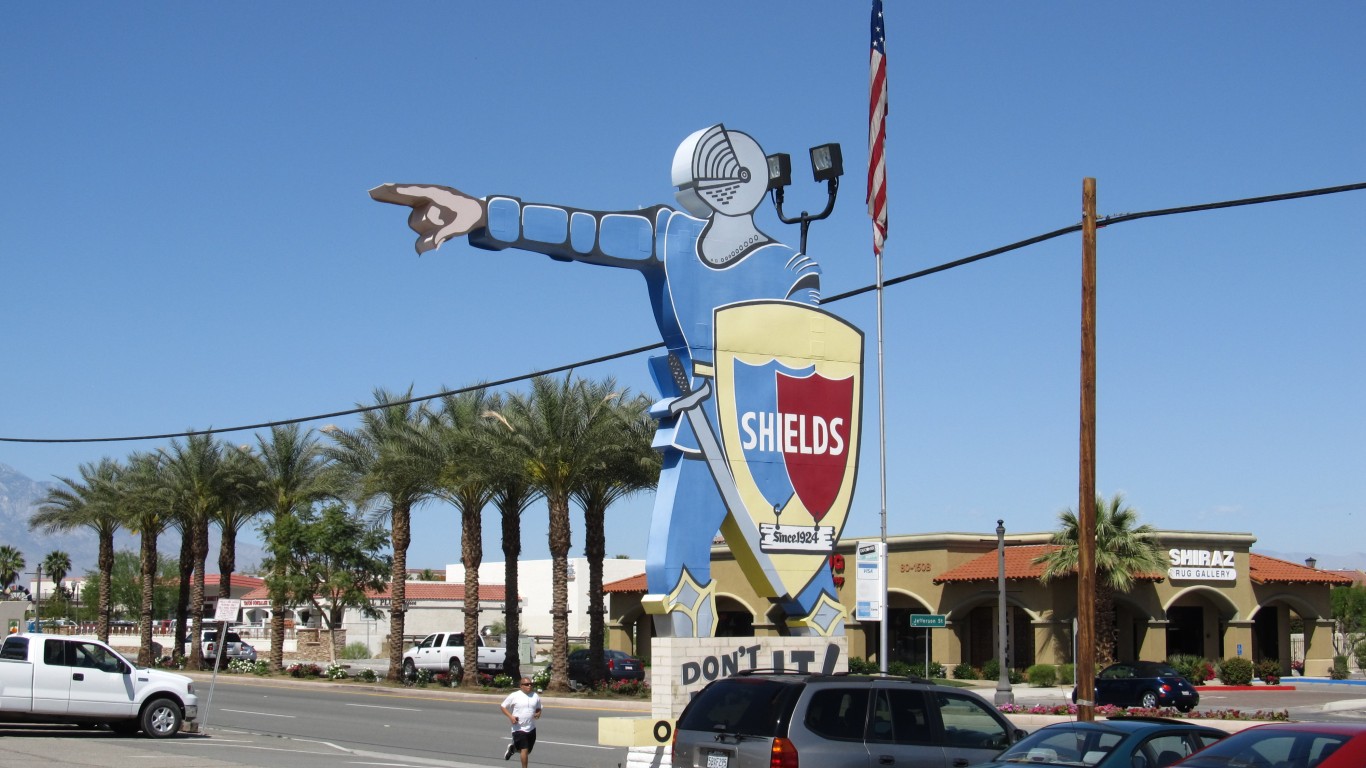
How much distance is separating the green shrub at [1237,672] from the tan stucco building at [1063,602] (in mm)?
2024

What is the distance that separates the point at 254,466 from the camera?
55031 millimetres

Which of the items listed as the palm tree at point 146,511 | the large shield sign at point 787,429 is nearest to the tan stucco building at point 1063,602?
the palm tree at point 146,511

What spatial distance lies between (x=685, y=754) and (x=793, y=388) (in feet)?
24.9

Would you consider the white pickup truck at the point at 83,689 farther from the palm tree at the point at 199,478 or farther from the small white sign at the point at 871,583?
the palm tree at the point at 199,478

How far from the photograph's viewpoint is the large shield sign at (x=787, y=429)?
18.9 m

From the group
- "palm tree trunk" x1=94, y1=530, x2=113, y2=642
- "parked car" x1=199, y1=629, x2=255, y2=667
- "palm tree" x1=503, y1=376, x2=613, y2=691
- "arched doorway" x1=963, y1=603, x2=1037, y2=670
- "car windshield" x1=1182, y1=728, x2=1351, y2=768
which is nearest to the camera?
"car windshield" x1=1182, y1=728, x2=1351, y2=768

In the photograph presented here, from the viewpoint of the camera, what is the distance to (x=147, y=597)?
201 ft

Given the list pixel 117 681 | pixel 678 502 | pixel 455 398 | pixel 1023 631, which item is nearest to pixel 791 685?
pixel 678 502

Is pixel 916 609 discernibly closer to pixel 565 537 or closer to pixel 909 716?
pixel 565 537

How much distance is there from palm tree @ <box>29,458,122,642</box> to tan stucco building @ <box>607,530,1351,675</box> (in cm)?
2853

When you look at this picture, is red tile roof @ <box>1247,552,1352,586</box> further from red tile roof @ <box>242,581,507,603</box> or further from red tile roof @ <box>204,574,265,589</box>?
red tile roof @ <box>204,574,265,589</box>

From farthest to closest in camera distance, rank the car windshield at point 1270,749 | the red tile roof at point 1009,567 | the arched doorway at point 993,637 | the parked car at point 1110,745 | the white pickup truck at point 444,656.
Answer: the arched doorway at point 993,637 → the white pickup truck at point 444,656 → the red tile roof at point 1009,567 → the parked car at point 1110,745 → the car windshield at point 1270,749

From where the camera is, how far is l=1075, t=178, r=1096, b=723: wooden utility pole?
18.1m

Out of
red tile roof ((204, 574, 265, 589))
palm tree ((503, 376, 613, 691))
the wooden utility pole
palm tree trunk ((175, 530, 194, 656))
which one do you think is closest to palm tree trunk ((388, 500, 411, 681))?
palm tree ((503, 376, 613, 691))
